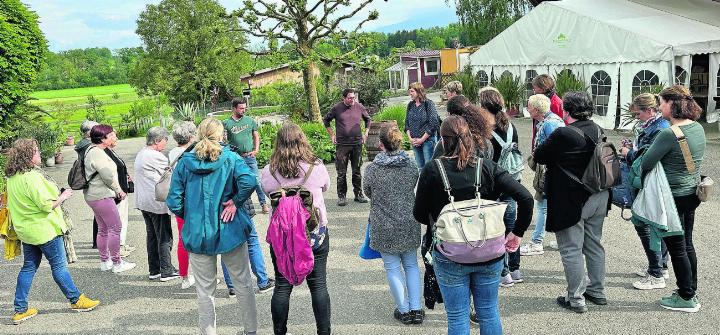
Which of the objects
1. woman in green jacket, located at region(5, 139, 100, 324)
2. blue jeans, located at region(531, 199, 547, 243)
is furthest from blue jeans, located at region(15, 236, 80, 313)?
blue jeans, located at region(531, 199, 547, 243)

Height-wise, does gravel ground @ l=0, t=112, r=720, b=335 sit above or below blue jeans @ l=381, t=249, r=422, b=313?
below

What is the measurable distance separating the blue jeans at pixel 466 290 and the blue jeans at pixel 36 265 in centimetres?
340

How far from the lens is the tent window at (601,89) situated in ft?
50.1

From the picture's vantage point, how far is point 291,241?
3.74m

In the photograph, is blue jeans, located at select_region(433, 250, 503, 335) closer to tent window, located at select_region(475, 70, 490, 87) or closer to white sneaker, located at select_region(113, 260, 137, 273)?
white sneaker, located at select_region(113, 260, 137, 273)

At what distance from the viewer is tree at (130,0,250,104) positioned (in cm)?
4672

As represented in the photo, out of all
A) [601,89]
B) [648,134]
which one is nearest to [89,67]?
[601,89]

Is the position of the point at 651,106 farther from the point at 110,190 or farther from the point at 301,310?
the point at 110,190

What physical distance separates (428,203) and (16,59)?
492 inches

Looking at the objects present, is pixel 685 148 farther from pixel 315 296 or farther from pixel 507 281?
pixel 315 296

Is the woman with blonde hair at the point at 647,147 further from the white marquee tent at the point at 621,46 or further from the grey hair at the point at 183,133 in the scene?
the white marquee tent at the point at 621,46

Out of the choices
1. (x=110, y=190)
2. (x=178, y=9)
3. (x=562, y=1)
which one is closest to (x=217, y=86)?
(x=178, y=9)

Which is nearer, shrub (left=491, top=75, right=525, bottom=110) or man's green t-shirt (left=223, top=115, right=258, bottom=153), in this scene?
man's green t-shirt (left=223, top=115, right=258, bottom=153)

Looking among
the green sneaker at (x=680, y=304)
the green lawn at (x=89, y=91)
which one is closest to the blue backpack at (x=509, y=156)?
the green sneaker at (x=680, y=304)
